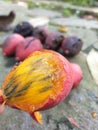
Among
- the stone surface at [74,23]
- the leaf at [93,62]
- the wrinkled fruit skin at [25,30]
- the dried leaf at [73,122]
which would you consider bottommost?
the stone surface at [74,23]

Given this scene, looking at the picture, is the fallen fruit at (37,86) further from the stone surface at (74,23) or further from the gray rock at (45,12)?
the gray rock at (45,12)

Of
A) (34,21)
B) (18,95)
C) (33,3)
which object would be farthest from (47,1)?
(18,95)

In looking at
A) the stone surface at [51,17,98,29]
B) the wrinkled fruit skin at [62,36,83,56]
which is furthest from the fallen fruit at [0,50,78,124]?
the stone surface at [51,17,98,29]

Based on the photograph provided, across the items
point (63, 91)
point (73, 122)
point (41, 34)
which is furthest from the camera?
point (41, 34)

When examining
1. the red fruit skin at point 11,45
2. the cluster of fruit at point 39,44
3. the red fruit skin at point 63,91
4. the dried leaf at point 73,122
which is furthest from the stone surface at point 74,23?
the red fruit skin at point 63,91

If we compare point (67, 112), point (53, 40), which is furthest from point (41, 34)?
point (67, 112)

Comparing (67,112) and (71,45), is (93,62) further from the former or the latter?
(67,112)

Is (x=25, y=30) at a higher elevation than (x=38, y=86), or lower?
lower
